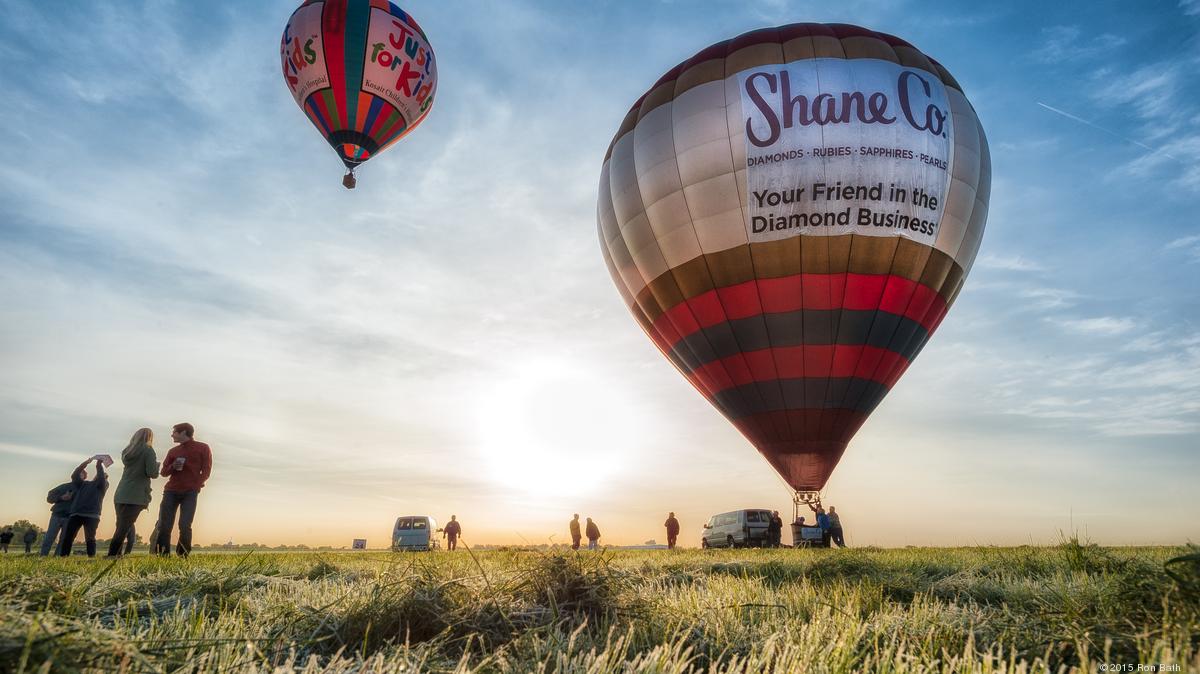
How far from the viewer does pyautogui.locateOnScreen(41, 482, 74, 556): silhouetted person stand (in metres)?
10.8

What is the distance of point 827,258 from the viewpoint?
45.9 feet

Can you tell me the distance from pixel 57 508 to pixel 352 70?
503 inches

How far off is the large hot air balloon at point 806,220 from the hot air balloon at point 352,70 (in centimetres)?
781

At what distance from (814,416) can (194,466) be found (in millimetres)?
12407

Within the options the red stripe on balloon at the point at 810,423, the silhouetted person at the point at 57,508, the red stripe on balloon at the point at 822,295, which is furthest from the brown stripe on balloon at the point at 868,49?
the silhouetted person at the point at 57,508

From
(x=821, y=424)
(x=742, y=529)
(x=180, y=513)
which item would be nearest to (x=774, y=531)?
(x=742, y=529)

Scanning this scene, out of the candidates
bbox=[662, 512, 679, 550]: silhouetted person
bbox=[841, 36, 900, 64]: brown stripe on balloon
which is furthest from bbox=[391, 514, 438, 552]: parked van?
bbox=[841, 36, 900, 64]: brown stripe on balloon

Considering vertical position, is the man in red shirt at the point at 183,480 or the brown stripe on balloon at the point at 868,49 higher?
the brown stripe on balloon at the point at 868,49

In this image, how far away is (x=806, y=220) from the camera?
1389 cm

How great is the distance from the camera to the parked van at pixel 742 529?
24.5 meters

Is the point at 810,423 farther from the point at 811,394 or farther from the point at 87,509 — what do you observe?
the point at 87,509

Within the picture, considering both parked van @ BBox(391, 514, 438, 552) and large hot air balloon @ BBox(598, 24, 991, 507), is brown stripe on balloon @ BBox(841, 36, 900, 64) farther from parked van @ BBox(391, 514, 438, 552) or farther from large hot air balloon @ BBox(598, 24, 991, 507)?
parked van @ BBox(391, 514, 438, 552)

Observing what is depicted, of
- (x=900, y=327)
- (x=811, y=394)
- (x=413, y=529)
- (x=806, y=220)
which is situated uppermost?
(x=806, y=220)

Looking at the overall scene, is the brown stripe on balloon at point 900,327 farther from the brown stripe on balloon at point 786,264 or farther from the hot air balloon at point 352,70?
the hot air balloon at point 352,70
